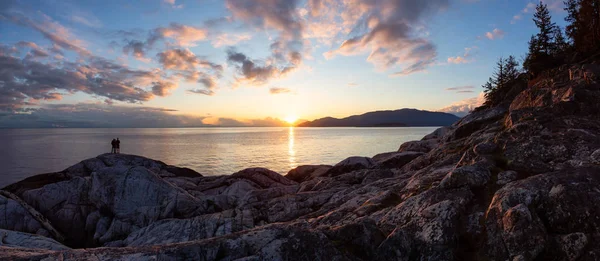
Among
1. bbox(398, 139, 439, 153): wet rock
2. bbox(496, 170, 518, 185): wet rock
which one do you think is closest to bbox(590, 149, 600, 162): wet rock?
bbox(496, 170, 518, 185): wet rock

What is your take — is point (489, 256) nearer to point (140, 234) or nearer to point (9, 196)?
point (140, 234)

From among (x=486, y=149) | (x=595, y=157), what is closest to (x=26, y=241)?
(x=486, y=149)

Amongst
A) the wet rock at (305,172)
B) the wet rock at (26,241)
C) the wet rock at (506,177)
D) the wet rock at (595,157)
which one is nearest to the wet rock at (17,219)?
the wet rock at (26,241)

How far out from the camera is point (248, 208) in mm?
21344

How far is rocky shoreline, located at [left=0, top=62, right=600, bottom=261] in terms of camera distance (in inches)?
324

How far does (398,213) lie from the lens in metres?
10.9

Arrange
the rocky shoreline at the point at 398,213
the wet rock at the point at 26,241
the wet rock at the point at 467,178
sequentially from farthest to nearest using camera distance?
the wet rock at the point at 26,241
the wet rock at the point at 467,178
the rocky shoreline at the point at 398,213

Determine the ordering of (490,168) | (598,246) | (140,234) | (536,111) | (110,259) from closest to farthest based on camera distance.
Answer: (598,246), (110,259), (490,168), (536,111), (140,234)

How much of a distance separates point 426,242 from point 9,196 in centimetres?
3059

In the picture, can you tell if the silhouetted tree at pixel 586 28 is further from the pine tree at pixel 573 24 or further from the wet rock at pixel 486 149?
the wet rock at pixel 486 149

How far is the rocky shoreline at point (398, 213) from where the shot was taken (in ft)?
27.0

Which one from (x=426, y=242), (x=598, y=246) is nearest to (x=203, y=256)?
(x=426, y=242)

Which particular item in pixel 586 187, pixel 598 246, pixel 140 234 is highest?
pixel 586 187

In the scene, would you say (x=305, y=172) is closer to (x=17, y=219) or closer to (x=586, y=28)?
(x=17, y=219)
